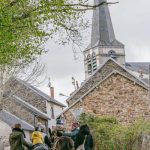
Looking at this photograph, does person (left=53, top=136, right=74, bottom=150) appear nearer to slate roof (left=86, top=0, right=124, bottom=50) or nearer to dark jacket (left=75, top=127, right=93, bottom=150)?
dark jacket (left=75, top=127, right=93, bottom=150)

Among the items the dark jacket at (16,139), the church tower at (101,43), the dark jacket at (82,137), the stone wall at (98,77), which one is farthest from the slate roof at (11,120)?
the church tower at (101,43)

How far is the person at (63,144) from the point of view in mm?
17953

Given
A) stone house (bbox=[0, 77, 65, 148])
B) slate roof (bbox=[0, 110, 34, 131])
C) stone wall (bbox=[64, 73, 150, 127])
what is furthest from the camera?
stone house (bbox=[0, 77, 65, 148])

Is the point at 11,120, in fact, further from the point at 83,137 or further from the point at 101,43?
the point at 101,43

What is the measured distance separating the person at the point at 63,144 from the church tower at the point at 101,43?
119318 mm

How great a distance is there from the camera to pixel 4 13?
16641mm

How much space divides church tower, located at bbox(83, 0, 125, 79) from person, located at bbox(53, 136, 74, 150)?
11932cm

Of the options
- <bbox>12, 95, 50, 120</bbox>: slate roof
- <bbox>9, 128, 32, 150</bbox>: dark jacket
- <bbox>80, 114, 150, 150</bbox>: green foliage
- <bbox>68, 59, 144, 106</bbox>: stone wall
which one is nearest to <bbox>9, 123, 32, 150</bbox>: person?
<bbox>9, 128, 32, 150</bbox>: dark jacket

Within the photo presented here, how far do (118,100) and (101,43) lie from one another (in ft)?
303

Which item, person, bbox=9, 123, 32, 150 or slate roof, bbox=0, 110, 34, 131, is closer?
person, bbox=9, 123, 32, 150

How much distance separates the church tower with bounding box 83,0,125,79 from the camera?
14038 centimetres

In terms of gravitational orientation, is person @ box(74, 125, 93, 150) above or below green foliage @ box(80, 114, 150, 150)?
above

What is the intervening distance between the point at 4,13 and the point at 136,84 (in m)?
34.4

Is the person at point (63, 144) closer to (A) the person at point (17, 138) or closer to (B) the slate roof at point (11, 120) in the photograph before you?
(A) the person at point (17, 138)
